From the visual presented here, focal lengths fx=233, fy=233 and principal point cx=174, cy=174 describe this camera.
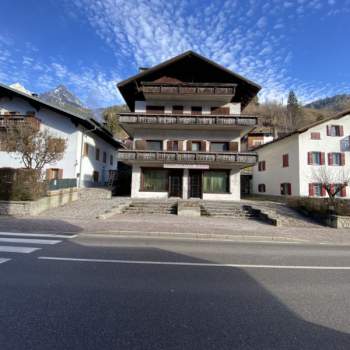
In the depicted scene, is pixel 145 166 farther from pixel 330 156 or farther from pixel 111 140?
pixel 330 156

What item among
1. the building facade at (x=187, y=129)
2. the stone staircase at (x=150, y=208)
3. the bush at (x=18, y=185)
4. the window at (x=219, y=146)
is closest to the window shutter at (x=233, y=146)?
the building facade at (x=187, y=129)

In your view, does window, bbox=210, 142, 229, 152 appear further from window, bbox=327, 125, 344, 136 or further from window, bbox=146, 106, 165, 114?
window, bbox=327, 125, 344, 136

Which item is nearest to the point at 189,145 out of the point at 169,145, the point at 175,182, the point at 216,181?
the point at 169,145

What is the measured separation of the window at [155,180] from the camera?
23141 mm

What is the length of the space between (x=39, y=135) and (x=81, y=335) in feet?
56.4

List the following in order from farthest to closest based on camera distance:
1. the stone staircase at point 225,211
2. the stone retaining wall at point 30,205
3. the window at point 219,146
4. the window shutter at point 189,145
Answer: the window at point 219,146
the window shutter at point 189,145
the stone staircase at point 225,211
the stone retaining wall at point 30,205

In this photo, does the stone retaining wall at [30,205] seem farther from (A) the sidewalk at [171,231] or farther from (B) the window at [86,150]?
(B) the window at [86,150]

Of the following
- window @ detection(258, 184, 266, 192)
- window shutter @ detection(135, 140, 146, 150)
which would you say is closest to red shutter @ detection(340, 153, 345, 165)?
window @ detection(258, 184, 266, 192)

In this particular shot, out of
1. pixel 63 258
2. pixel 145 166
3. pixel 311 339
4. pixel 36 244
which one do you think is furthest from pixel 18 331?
pixel 145 166

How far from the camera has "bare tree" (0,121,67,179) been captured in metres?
15.9

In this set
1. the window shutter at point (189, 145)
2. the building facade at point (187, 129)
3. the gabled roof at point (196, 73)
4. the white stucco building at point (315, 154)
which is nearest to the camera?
the building facade at point (187, 129)

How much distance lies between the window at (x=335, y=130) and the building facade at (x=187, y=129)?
32.7 ft

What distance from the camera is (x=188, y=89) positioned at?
888 inches

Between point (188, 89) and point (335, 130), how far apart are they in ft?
57.0
